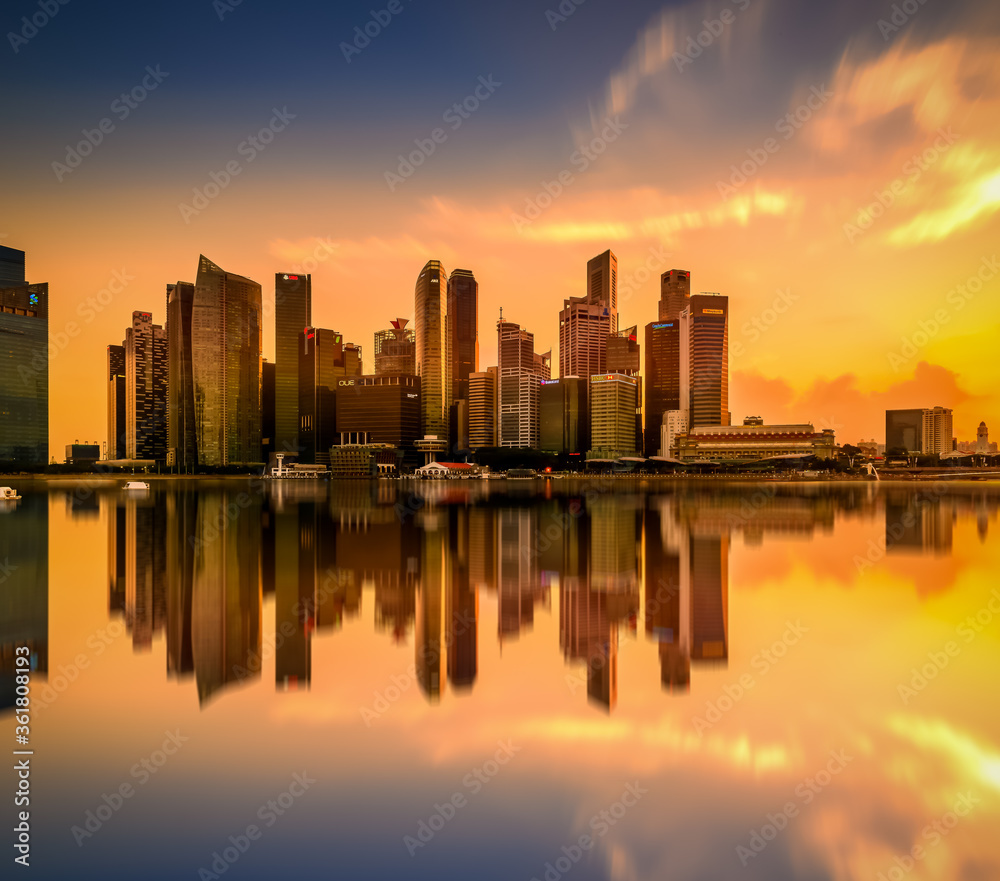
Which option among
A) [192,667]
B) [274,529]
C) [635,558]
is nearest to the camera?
[192,667]

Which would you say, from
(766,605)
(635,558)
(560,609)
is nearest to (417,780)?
(560,609)

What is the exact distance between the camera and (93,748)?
27.8ft

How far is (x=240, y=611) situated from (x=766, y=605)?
14287mm

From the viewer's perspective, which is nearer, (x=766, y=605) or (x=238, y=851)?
(x=238, y=851)

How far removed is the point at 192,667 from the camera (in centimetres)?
1149

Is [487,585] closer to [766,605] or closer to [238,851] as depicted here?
[766,605]

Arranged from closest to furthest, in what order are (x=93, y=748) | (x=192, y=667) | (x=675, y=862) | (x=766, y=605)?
(x=675, y=862)
(x=93, y=748)
(x=192, y=667)
(x=766, y=605)
